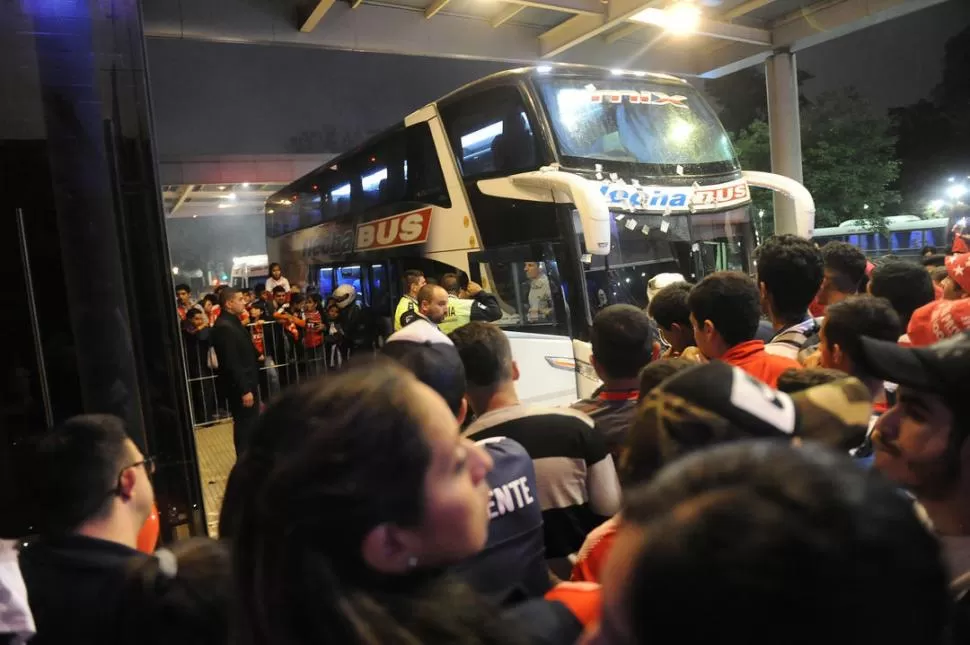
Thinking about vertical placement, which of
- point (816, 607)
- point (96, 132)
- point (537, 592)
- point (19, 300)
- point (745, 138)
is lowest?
point (537, 592)

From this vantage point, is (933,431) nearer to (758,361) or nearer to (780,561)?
(780,561)

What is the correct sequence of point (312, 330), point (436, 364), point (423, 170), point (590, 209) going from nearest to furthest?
point (436, 364) → point (590, 209) → point (423, 170) → point (312, 330)

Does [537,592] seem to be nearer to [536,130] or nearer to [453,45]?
[536,130]

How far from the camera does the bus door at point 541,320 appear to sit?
689 centimetres

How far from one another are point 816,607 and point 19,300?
336cm

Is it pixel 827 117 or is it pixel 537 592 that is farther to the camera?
pixel 827 117

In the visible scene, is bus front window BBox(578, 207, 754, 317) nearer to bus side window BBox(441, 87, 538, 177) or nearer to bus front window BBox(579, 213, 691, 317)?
bus front window BBox(579, 213, 691, 317)

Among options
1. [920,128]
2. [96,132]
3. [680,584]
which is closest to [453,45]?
[96,132]

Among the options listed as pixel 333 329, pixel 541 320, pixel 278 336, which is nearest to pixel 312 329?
pixel 333 329

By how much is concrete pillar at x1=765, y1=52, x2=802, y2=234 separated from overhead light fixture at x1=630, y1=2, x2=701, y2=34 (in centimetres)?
274

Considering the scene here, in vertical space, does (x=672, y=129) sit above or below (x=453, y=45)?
below

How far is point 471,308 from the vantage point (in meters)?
7.34

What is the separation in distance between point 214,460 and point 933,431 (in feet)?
26.3

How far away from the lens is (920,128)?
96.1ft
